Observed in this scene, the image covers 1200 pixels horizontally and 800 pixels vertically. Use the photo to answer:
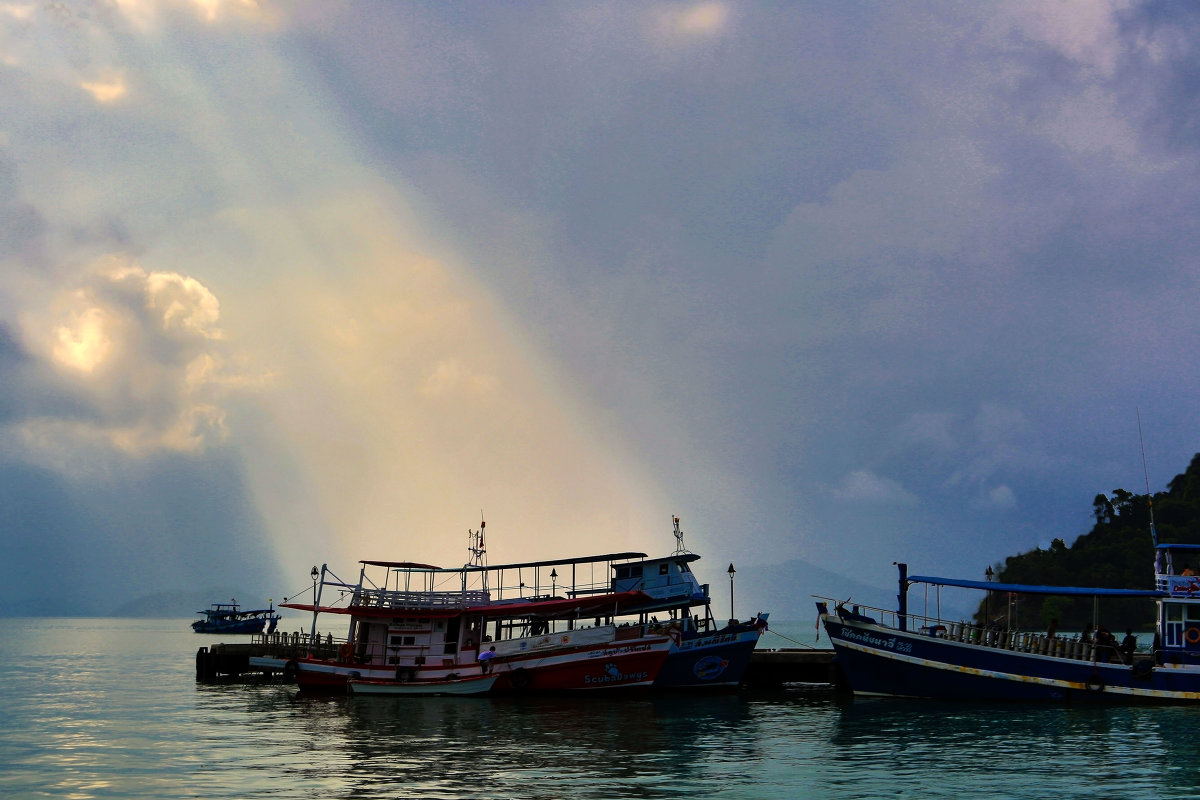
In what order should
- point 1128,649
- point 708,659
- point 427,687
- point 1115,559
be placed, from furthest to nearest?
point 1115,559 < point 427,687 < point 708,659 < point 1128,649

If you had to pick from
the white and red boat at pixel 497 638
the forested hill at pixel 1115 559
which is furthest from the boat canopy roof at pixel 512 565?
the forested hill at pixel 1115 559

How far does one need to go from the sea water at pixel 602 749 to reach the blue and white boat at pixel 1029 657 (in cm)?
92

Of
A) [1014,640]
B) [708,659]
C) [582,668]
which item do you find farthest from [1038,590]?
[582,668]

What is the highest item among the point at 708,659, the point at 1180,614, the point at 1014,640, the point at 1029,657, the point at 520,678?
the point at 1180,614

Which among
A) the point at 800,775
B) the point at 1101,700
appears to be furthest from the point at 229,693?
the point at 1101,700

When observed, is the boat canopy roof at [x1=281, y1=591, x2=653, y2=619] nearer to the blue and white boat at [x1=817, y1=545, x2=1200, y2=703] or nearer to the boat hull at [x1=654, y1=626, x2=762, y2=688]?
the boat hull at [x1=654, y1=626, x2=762, y2=688]

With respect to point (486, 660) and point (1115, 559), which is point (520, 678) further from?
point (1115, 559)

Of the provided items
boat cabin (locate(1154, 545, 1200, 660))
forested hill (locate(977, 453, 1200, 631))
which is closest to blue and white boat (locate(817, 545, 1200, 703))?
boat cabin (locate(1154, 545, 1200, 660))

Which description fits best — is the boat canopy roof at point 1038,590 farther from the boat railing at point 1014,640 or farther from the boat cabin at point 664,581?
the boat cabin at point 664,581

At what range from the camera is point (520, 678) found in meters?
46.2

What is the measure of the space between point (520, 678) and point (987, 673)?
19985 mm

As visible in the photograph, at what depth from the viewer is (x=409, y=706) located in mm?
44062

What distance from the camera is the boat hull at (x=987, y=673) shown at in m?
40.0

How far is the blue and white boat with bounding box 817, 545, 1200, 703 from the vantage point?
3975 cm
